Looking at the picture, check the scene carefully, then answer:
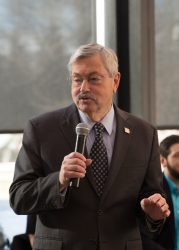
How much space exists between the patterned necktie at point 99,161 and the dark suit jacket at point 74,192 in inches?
1.3

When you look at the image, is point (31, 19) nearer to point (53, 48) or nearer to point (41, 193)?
point (53, 48)

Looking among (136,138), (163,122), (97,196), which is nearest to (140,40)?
(163,122)

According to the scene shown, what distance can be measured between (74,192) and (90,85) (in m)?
0.46

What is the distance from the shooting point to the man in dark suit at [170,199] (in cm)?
343

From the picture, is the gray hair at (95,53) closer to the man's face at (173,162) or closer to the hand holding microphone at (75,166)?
the hand holding microphone at (75,166)

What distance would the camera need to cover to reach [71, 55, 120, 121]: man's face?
89.6 inches

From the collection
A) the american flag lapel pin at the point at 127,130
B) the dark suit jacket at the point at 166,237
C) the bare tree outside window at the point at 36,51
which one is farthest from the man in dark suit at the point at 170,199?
the american flag lapel pin at the point at 127,130

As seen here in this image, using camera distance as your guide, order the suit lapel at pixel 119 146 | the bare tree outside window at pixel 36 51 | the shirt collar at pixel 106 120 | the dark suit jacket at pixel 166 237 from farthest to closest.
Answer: the bare tree outside window at pixel 36 51 < the dark suit jacket at pixel 166 237 < the shirt collar at pixel 106 120 < the suit lapel at pixel 119 146

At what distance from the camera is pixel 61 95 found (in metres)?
4.30

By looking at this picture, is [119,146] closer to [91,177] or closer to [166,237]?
[91,177]

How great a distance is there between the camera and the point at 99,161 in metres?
2.30

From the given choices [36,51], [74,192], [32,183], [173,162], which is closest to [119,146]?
[74,192]

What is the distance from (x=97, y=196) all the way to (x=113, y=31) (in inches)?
104

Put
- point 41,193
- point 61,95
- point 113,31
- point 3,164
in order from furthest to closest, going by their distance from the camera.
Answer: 1. point 113,31
2. point 61,95
3. point 3,164
4. point 41,193
